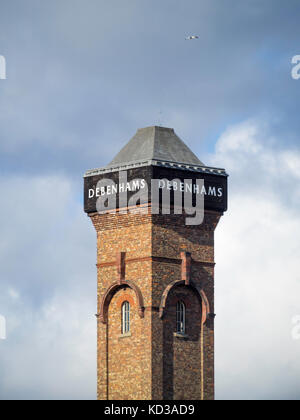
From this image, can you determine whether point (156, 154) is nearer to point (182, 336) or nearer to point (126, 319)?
point (126, 319)

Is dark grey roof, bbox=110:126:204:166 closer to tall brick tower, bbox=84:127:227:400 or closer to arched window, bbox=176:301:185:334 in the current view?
tall brick tower, bbox=84:127:227:400

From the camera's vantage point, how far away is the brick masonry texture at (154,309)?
494ft

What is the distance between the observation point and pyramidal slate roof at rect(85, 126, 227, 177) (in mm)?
152375

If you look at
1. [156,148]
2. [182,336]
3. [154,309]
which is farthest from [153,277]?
[156,148]

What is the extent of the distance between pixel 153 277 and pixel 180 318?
3808 millimetres

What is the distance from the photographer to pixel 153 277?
151m

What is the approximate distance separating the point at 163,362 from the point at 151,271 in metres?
6.39

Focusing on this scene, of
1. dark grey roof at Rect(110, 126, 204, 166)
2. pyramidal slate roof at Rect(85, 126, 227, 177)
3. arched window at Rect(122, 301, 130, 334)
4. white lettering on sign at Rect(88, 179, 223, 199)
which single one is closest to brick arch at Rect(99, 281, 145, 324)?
arched window at Rect(122, 301, 130, 334)

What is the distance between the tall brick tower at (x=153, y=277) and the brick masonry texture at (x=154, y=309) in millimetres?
70

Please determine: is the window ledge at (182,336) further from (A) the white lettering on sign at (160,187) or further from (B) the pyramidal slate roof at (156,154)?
(B) the pyramidal slate roof at (156,154)

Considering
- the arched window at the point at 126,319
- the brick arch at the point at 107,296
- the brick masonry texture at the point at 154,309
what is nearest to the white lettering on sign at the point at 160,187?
the brick masonry texture at the point at 154,309

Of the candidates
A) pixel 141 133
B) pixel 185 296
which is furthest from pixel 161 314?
pixel 141 133

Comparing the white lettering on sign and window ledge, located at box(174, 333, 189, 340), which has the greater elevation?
the white lettering on sign

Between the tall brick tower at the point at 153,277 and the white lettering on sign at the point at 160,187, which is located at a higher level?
the white lettering on sign at the point at 160,187
